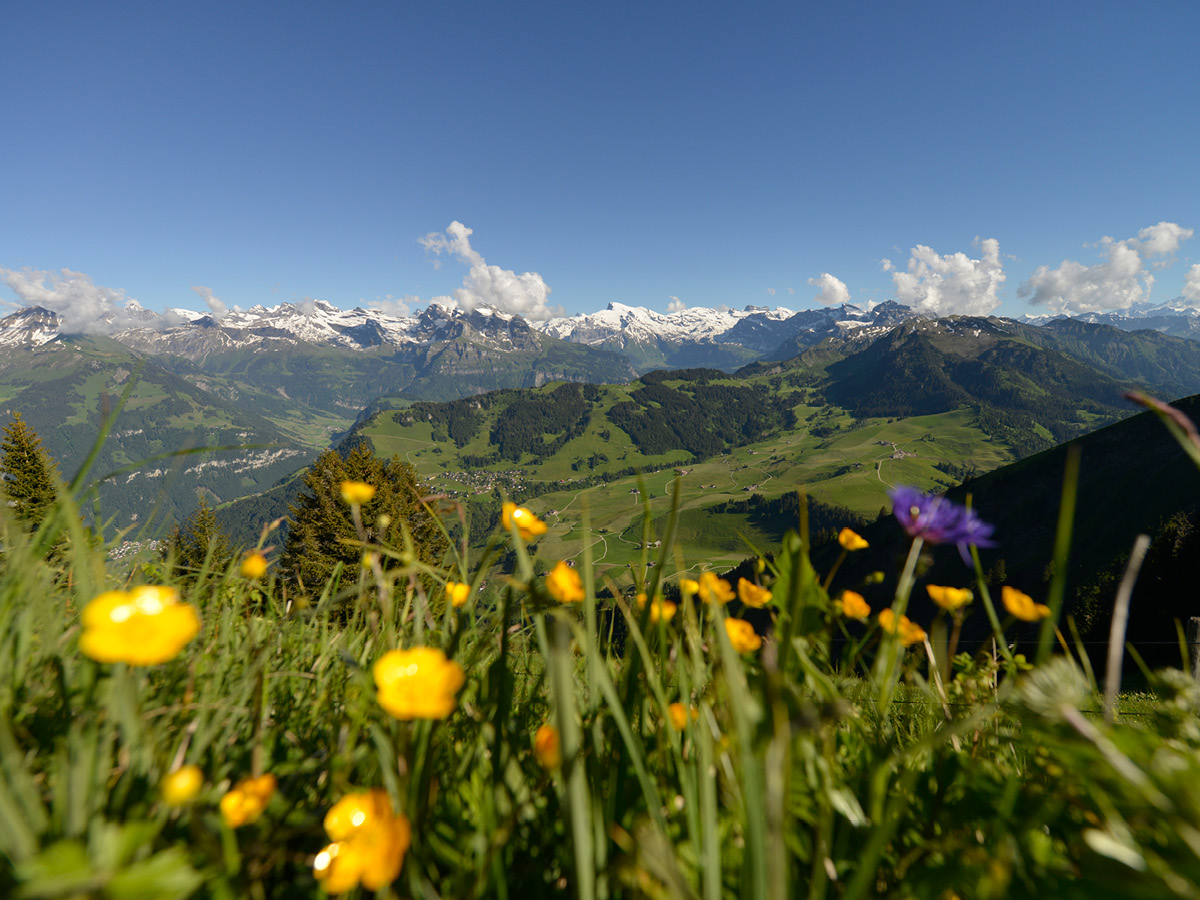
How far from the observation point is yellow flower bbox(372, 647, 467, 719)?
1155 millimetres

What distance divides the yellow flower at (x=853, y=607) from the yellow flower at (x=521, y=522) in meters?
1.31

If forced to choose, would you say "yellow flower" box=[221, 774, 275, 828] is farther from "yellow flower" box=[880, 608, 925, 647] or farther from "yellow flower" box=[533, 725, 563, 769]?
"yellow flower" box=[880, 608, 925, 647]

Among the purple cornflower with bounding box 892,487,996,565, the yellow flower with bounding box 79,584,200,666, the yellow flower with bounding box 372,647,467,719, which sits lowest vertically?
the yellow flower with bounding box 372,647,467,719

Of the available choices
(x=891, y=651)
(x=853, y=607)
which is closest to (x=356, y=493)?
(x=891, y=651)

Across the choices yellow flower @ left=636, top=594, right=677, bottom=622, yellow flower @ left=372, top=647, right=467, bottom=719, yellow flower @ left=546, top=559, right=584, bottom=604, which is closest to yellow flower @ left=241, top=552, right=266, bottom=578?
yellow flower @ left=546, top=559, right=584, bottom=604

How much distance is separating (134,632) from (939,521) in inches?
92.6

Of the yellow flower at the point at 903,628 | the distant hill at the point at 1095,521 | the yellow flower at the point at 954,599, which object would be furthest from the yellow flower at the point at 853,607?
the distant hill at the point at 1095,521

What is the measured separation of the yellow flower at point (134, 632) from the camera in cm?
103

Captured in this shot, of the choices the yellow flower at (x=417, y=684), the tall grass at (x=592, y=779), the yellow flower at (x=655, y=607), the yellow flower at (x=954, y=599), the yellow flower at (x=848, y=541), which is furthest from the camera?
the yellow flower at (x=848, y=541)

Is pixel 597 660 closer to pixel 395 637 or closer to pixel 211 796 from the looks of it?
pixel 211 796

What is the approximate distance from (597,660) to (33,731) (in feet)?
5.14

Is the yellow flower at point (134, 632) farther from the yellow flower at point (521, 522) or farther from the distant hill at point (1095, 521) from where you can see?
the distant hill at point (1095, 521)

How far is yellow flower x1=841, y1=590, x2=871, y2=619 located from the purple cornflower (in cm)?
43

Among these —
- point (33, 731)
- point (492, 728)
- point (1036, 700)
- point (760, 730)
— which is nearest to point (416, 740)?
point (492, 728)
